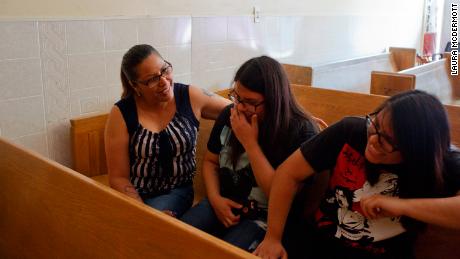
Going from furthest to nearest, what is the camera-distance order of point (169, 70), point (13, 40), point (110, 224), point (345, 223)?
point (13, 40) < point (169, 70) < point (345, 223) < point (110, 224)

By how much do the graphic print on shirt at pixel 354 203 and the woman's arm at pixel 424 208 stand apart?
0.30 feet

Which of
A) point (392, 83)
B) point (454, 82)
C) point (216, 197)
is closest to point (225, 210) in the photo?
point (216, 197)

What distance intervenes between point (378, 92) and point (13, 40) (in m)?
2.15

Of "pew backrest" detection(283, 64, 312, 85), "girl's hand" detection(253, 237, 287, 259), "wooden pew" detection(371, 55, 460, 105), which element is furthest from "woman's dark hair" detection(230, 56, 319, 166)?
"pew backrest" detection(283, 64, 312, 85)

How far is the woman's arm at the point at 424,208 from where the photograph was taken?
1113 mm

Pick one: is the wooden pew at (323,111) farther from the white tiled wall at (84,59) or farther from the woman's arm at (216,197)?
the woman's arm at (216,197)

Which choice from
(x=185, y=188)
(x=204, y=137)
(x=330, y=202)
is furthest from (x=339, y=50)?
(x=330, y=202)

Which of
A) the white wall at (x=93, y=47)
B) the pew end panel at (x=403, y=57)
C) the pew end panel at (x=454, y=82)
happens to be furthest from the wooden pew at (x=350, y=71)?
the pew end panel at (x=454, y=82)

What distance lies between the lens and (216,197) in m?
1.66

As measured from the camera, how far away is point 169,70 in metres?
1.78

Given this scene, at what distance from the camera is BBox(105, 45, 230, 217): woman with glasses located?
175 centimetres

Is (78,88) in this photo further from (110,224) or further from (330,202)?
(330,202)

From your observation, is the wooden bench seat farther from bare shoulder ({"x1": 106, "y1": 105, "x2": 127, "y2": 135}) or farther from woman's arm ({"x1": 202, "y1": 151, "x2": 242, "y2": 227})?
woman's arm ({"x1": 202, "y1": 151, "x2": 242, "y2": 227})

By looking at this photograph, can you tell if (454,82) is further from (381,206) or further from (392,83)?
(381,206)
